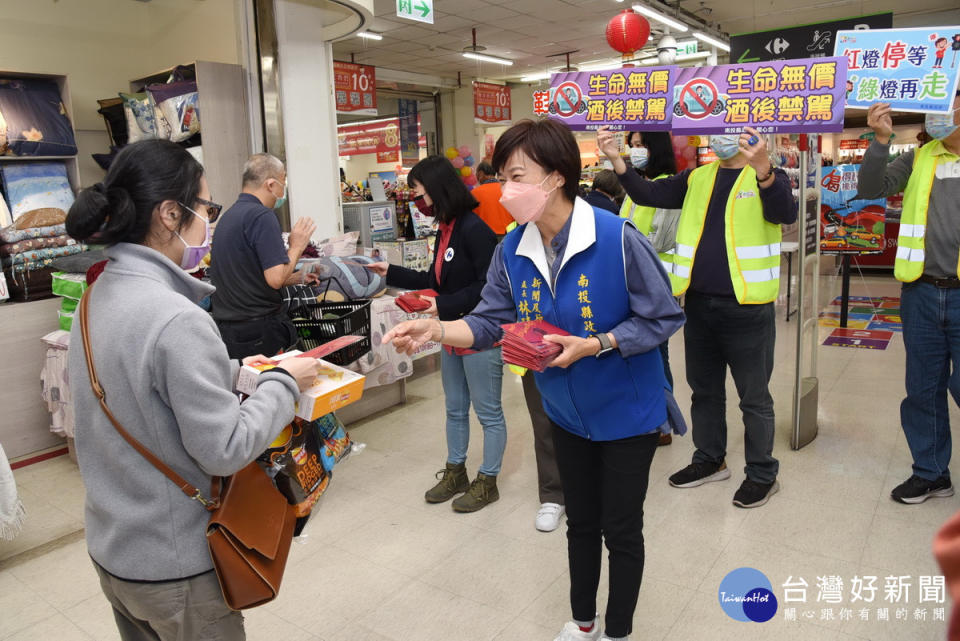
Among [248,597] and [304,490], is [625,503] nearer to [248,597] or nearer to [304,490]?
[304,490]

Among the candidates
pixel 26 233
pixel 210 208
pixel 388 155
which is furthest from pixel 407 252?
pixel 388 155

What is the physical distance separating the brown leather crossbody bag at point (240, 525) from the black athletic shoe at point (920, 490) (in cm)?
299

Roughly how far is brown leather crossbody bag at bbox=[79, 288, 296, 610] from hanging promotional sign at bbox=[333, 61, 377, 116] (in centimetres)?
909

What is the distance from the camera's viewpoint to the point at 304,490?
1.67 metres

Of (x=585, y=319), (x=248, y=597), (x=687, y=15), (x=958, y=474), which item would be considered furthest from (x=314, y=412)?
(x=687, y=15)

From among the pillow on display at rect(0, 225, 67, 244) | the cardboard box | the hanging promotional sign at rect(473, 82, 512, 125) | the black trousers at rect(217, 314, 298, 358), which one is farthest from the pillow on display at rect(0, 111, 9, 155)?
the hanging promotional sign at rect(473, 82, 512, 125)

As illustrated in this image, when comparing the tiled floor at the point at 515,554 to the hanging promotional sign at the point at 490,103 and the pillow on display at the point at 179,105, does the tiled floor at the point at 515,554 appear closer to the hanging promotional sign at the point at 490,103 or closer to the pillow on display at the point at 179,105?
the pillow on display at the point at 179,105

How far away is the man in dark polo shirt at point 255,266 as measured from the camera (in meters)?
3.16

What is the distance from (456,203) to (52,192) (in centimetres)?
316

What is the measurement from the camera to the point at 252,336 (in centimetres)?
326

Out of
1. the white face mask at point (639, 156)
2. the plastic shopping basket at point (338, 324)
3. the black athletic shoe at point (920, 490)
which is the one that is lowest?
the black athletic shoe at point (920, 490)

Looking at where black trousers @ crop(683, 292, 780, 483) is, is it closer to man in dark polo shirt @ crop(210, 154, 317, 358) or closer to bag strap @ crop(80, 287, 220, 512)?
man in dark polo shirt @ crop(210, 154, 317, 358)

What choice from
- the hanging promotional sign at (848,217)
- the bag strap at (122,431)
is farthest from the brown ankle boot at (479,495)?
the hanging promotional sign at (848,217)

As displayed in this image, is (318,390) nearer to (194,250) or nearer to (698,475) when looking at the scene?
(194,250)
